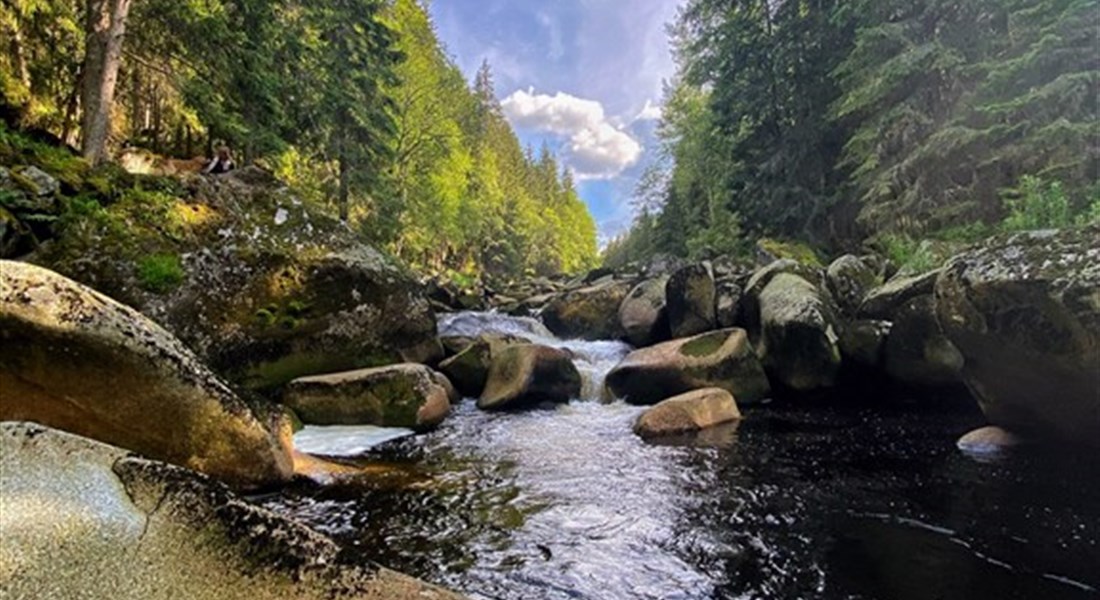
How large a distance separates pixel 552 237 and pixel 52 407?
7247 cm

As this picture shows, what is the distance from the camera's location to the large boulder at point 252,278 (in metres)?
8.26

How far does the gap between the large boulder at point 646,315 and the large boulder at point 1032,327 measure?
7.72 m

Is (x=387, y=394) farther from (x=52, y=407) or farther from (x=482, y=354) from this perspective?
(x=52, y=407)

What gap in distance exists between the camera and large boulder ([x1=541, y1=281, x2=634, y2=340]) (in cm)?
1809

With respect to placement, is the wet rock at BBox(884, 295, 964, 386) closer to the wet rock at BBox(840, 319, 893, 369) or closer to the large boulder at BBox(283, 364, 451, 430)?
the wet rock at BBox(840, 319, 893, 369)

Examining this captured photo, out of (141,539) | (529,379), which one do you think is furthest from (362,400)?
(141,539)

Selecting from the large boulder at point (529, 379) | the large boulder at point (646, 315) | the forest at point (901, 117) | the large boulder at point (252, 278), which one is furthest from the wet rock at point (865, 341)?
the large boulder at point (252, 278)

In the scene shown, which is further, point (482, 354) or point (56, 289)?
point (482, 354)

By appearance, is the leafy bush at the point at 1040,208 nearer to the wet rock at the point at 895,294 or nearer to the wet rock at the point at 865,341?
the wet rock at the point at 895,294

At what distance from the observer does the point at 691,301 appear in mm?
13531

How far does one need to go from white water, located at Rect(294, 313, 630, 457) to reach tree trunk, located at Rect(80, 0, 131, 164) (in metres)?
7.16

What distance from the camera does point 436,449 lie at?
783cm

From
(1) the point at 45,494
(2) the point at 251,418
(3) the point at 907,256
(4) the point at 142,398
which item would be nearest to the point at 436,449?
(2) the point at 251,418

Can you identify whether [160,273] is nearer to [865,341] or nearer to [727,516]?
[727,516]
